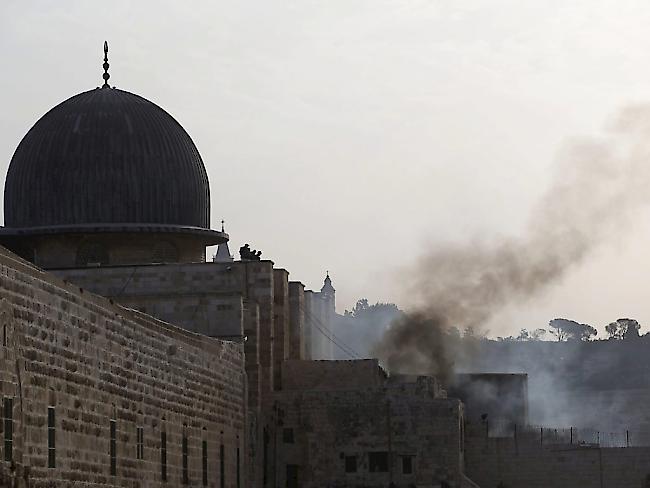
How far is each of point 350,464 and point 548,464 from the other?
5.67 metres

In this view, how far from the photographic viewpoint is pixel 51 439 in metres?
23.7

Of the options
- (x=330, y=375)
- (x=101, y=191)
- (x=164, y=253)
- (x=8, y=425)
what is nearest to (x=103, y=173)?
(x=101, y=191)

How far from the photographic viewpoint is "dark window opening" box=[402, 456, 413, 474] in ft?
143

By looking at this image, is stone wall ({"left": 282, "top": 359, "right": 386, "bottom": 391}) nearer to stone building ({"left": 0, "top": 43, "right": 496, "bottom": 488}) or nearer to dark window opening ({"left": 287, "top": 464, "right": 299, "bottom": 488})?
stone building ({"left": 0, "top": 43, "right": 496, "bottom": 488})

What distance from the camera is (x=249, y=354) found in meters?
43.0

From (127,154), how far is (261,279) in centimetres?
479

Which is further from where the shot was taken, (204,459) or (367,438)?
(367,438)

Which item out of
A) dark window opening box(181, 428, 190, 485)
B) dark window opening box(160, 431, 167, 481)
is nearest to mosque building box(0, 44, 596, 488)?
dark window opening box(181, 428, 190, 485)

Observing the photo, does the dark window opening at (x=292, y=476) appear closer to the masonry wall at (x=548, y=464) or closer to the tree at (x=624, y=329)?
the masonry wall at (x=548, y=464)

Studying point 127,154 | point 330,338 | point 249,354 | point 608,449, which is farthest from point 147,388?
point 330,338

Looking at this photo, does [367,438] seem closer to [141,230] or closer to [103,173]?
[141,230]

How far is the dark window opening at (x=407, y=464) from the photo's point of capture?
43.5 m

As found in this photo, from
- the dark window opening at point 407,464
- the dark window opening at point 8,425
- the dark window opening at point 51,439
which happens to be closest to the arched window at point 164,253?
the dark window opening at point 407,464

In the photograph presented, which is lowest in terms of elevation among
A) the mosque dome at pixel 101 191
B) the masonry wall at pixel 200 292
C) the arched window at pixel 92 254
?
the masonry wall at pixel 200 292
